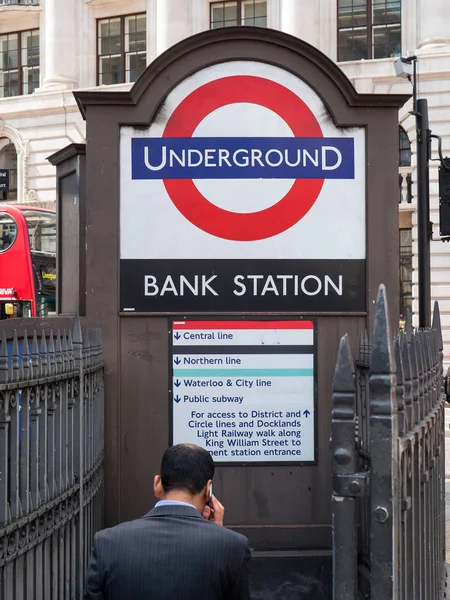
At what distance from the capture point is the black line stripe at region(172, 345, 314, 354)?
18.1ft

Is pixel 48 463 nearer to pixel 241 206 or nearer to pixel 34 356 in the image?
pixel 34 356

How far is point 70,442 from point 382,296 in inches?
99.2

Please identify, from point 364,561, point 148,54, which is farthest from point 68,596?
point 148,54

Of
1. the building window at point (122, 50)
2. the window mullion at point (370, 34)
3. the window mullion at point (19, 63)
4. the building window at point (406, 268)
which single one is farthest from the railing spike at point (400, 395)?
the window mullion at point (19, 63)

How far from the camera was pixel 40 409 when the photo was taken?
3891 millimetres

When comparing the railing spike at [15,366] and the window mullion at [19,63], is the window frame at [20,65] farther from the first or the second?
the railing spike at [15,366]

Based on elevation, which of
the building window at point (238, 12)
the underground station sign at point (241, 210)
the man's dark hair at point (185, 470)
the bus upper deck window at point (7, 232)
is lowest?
the man's dark hair at point (185, 470)

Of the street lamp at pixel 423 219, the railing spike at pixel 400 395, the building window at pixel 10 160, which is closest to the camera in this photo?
the railing spike at pixel 400 395

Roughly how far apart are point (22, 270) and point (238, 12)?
53.2 ft

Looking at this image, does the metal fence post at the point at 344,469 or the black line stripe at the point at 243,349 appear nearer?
the metal fence post at the point at 344,469

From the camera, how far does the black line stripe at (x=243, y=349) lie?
217 inches

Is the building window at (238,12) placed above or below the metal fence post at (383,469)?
above

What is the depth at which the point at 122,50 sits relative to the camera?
1409 inches

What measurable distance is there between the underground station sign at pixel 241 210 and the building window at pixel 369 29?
27.8 m
